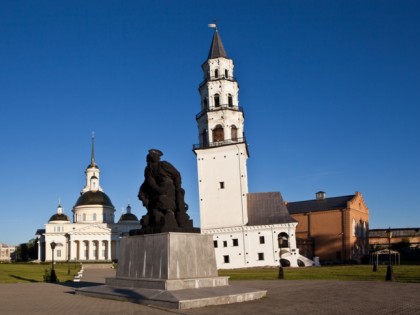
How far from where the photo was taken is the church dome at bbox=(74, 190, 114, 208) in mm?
105375

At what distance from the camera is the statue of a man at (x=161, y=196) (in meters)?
17.7

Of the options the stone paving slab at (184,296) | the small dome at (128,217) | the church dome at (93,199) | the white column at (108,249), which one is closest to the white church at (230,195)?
the stone paving slab at (184,296)

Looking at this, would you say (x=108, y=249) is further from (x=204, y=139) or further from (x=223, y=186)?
(x=223, y=186)

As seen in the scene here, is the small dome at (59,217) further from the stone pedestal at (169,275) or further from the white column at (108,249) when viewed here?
→ the stone pedestal at (169,275)

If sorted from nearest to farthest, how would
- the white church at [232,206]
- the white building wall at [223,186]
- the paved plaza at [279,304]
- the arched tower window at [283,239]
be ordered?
the paved plaza at [279,304], the white church at [232,206], the white building wall at [223,186], the arched tower window at [283,239]

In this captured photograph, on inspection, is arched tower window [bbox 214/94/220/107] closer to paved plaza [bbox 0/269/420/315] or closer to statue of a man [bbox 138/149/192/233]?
statue of a man [bbox 138/149/192/233]

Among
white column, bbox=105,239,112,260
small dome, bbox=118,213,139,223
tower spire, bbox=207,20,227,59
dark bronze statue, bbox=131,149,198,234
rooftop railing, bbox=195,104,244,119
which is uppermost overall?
tower spire, bbox=207,20,227,59

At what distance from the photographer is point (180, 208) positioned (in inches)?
722

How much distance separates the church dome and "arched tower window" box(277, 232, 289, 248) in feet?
201

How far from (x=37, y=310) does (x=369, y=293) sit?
11555 millimetres

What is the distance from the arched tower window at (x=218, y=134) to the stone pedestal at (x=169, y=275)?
1335 inches

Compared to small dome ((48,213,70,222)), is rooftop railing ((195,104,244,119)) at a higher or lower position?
higher

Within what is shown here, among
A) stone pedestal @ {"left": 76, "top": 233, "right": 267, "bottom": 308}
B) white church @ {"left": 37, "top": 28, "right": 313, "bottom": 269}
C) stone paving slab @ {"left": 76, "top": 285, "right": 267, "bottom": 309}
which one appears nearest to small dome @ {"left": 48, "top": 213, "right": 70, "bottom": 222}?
white church @ {"left": 37, "top": 28, "right": 313, "bottom": 269}

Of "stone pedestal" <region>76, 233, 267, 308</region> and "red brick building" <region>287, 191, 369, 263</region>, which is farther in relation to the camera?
"red brick building" <region>287, 191, 369, 263</region>
